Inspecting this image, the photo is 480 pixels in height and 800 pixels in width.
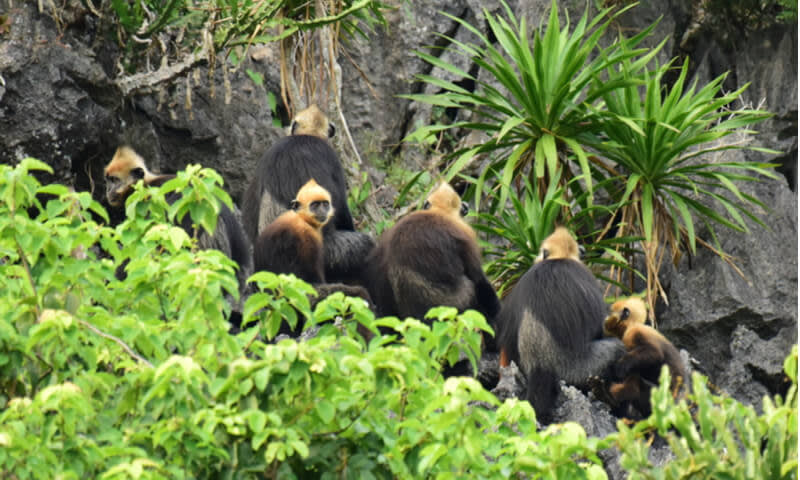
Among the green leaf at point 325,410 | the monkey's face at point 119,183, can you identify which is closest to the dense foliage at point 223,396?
the green leaf at point 325,410

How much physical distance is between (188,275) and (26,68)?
246 inches

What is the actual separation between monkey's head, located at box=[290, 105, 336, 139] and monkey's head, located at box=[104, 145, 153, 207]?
1222mm

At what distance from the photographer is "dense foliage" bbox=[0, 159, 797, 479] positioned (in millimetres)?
4328

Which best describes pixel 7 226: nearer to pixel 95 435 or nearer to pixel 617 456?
pixel 95 435

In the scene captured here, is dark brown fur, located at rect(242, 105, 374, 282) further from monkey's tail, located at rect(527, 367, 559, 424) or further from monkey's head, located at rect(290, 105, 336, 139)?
monkey's tail, located at rect(527, 367, 559, 424)

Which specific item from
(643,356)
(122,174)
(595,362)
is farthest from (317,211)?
(643,356)

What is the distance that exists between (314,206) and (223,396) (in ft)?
13.6

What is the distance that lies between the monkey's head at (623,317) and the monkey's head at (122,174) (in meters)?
3.60

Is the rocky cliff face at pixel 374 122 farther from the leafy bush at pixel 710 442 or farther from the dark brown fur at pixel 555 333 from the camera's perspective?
the leafy bush at pixel 710 442

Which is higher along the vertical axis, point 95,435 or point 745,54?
point 745,54

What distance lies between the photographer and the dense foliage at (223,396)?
4.33m

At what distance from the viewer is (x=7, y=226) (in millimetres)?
4996

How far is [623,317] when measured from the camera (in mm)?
8523

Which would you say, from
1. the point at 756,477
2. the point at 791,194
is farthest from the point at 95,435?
the point at 791,194
